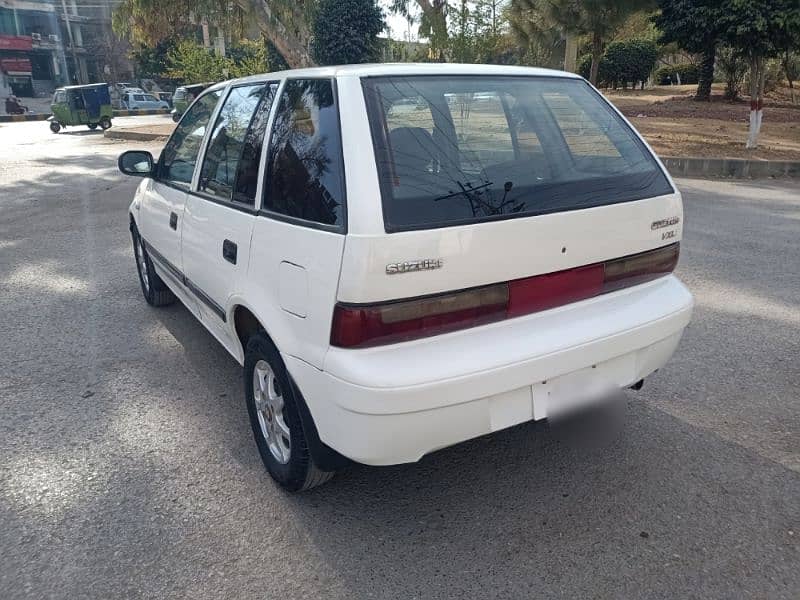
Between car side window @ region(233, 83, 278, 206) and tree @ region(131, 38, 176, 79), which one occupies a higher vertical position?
tree @ region(131, 38, 176, 79)

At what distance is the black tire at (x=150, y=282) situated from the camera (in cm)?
491

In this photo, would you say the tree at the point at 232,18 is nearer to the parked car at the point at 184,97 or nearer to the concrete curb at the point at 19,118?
the parked car at the point at 184,97

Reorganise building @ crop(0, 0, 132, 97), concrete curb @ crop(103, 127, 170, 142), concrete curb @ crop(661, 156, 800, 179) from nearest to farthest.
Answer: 1. concrete curb @ crop(661, 156, 800, 179)
2. concrete curb @ crop(103, 127, 170, 142)
3. building @ crop(0, 0, 132, 97)

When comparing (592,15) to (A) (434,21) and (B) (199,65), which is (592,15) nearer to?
(A) (434,21)

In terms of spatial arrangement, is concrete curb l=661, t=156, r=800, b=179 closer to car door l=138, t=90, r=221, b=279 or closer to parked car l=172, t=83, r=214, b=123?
car door l=138, t=90, r=221, b=279

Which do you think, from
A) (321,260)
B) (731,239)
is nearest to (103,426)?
(321,260)

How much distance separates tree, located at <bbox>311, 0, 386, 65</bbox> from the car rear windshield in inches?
942

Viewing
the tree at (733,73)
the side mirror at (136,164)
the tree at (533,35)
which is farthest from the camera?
the tree at (533,35)

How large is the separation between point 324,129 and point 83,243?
5848 mm

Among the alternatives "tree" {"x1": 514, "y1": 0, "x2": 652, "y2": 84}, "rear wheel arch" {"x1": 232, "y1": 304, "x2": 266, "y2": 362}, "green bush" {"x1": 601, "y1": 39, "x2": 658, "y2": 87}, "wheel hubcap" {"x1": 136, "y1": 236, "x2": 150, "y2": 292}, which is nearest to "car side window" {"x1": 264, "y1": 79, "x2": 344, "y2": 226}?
"rear wheel arch" {"x1": 232, "y1": 304, "x2": 266, "y2": 362}

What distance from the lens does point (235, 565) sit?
7.71 feet

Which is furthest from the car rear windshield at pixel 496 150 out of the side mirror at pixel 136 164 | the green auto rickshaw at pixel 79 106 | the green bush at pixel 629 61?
the green bush at pixel 629 61

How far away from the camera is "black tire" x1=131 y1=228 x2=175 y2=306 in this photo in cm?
491

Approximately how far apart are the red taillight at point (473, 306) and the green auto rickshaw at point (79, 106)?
28.6 m
